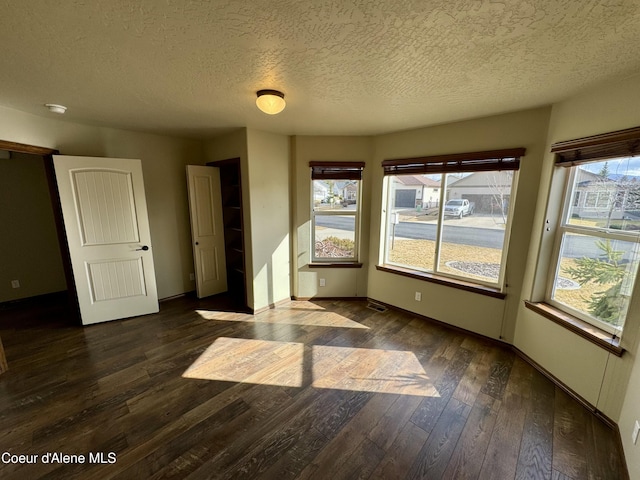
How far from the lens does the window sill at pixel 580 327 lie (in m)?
1.76

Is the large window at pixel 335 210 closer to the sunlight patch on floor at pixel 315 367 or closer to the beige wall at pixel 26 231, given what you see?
the sunlight patch on floor at pixel 315 367

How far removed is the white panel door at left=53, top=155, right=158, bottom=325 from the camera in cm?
280

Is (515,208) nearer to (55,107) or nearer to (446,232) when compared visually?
(446,232)

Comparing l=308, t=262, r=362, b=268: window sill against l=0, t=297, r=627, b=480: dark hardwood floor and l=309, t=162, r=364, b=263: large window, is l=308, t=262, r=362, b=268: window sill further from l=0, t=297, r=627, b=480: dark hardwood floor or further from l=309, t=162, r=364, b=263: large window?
l=0, t=297, r=627, b=480: dark hardwood floor

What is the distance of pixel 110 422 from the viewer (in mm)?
1747

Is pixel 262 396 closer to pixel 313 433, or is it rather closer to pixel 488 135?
pixel 313 433

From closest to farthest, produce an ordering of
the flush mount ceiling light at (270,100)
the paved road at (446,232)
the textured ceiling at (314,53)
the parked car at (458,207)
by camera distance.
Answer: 1. the textured ceiling at (314,53)
2. the flush mount ceiling light at (270,100)
3. the paved road at (446,232)
4. the parked car at (458,207)

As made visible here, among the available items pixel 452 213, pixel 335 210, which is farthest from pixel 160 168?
pixel 452 213

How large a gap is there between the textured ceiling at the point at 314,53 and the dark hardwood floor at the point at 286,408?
7.38ft

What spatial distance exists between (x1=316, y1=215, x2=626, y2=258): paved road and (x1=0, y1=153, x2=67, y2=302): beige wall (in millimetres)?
3826

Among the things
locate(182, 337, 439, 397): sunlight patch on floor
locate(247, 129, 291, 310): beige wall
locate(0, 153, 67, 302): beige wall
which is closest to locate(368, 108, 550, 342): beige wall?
locate(182, 337, 439, 397): sunlight patch on floor

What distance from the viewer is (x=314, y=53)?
4.62 feet

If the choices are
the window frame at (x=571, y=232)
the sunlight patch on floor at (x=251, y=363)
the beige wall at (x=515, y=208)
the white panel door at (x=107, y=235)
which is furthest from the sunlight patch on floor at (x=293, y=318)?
Answer: the window frame at (x=571, y=232)

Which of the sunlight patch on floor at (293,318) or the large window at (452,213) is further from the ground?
the large window at (452,213)
